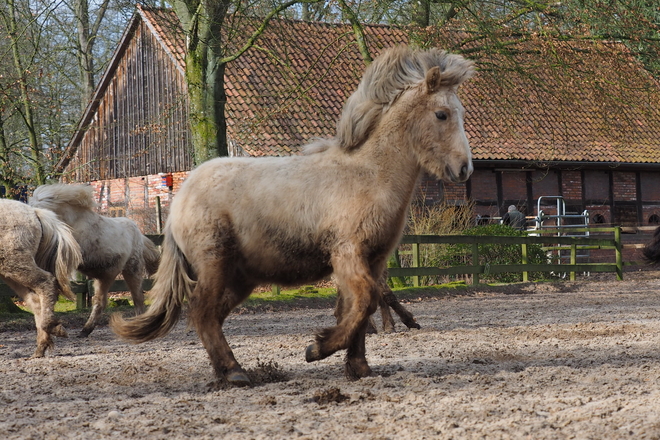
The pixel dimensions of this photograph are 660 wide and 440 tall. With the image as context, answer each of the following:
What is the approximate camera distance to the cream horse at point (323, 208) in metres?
6.00

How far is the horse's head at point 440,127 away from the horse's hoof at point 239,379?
2.05 metres

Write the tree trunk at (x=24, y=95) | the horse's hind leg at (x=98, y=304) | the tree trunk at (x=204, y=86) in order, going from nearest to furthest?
the horse's hind leg at (x=98, y=304) < the tree trunk at (x=204, y=86) < the tree trunk at (x=24, y=95)

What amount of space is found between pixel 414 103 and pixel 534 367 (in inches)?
88.7

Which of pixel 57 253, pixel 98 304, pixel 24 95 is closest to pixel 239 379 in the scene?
pixel 57 253

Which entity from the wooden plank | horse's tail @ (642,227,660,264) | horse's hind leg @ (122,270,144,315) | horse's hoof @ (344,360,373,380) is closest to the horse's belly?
horse's hoof @ (344,360,373,380)

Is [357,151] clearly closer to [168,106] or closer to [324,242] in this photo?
[324,242]

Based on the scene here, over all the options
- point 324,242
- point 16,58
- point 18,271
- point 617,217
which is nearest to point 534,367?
point 324,242

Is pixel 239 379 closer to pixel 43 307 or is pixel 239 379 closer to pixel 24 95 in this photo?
pixel 43 307

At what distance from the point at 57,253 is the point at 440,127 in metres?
4.73

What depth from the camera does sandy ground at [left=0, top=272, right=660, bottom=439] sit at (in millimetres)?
4539

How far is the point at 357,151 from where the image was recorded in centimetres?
637

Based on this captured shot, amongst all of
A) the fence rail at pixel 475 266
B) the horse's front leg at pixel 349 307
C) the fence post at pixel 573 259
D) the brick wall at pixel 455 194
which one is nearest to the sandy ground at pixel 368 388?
the horse's front leg at pixel 349 307

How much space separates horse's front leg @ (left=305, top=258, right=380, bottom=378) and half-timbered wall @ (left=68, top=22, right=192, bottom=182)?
2097cm

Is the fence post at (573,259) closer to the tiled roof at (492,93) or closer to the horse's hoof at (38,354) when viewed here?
the tiled roof at (492,93)
